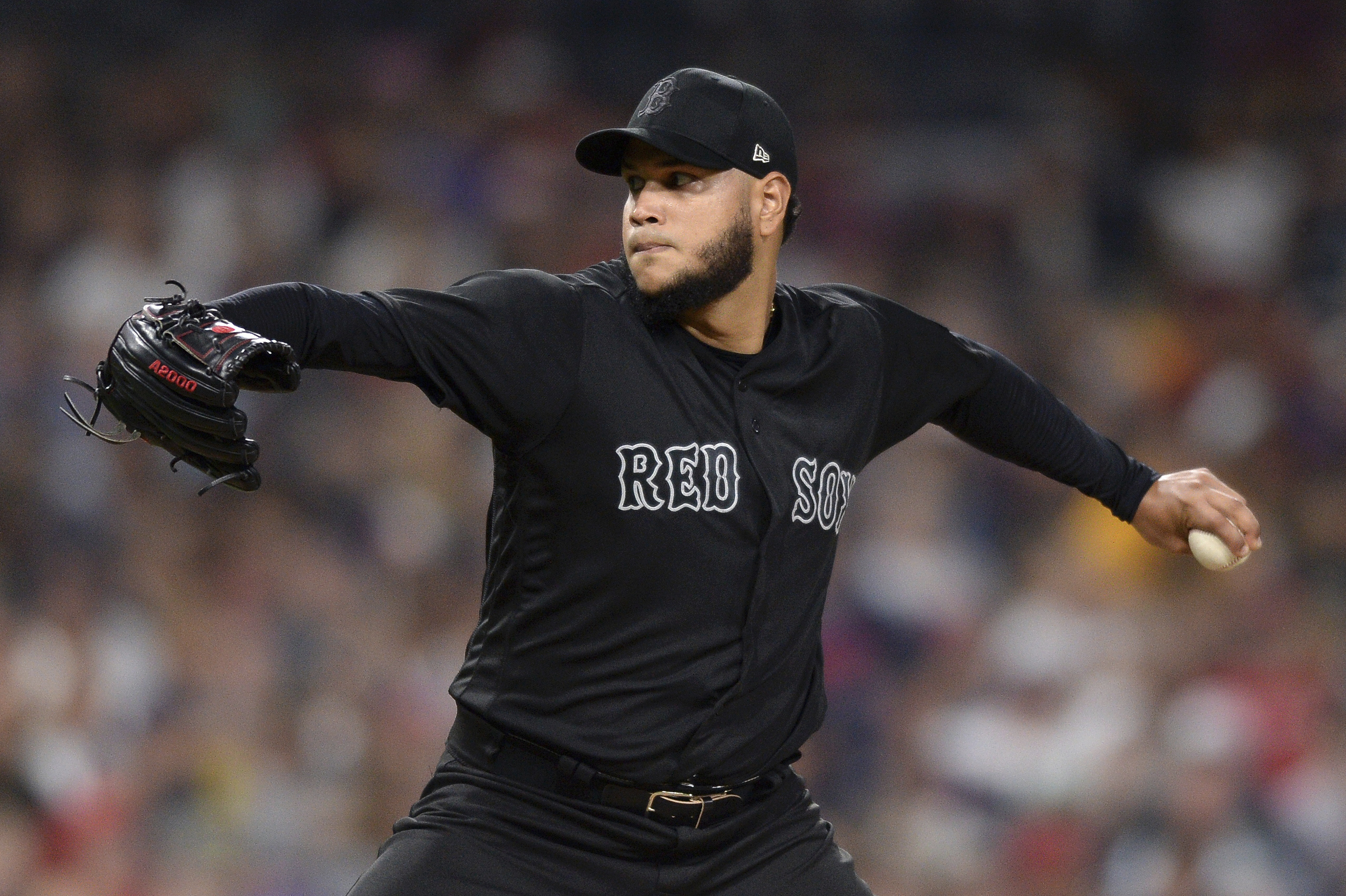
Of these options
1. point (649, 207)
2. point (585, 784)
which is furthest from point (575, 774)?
point (649, 207)

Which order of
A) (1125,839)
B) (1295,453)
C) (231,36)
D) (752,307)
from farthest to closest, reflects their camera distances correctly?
(231,36) < (1295,453) < (1125,839) < (752,307)

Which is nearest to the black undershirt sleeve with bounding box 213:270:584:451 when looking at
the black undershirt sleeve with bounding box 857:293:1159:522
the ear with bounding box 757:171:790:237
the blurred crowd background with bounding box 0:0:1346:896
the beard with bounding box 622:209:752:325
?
the beard with bounding box 622:209:752:325

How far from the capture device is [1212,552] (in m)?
3.16

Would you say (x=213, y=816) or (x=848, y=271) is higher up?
(x=848, y=271)

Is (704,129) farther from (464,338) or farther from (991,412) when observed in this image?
(991,412)

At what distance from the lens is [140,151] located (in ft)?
24.1

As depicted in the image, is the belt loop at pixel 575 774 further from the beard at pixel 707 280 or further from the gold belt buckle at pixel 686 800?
the beard at pixel 707 280

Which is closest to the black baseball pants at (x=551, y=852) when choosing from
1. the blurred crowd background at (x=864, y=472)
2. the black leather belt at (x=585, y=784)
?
the black leather belt at (x=585, y=784)

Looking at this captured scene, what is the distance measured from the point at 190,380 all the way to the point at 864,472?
4815 millimetres

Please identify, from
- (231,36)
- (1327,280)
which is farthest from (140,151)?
(1327,280)

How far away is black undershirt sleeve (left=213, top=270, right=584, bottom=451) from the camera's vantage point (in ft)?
7.89

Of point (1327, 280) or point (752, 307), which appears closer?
point (752, 307)

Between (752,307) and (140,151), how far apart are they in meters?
5.16

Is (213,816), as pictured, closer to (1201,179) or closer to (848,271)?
(848,271)
